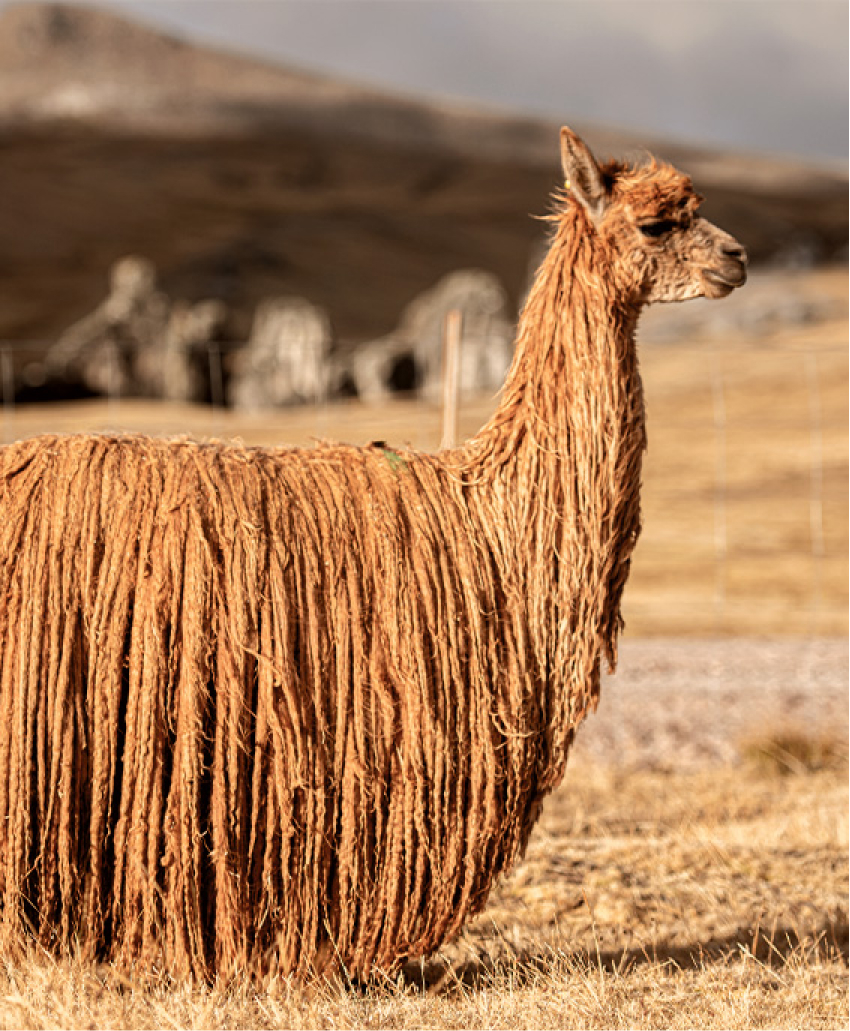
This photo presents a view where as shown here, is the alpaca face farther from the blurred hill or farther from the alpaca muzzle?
the blurred hill

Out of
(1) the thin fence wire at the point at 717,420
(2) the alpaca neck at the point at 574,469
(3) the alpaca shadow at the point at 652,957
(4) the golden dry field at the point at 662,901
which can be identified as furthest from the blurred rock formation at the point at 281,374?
(2) the alpaca neck at the point at 574,469

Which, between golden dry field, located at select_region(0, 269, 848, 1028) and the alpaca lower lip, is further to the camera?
the alpaca lower lip

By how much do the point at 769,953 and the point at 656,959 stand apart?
0.40 m

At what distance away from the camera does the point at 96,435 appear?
13.1ft

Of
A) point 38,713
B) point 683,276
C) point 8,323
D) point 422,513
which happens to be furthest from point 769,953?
point 8,323

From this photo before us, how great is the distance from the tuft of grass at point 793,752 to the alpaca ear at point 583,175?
14.1 ft

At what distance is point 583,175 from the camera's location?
3947 mm

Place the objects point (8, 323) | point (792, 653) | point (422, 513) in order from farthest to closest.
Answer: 1. point (8, 323)
2. point (792, 653)
3. point (422, 513)

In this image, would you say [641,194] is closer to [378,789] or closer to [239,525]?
[239,525]

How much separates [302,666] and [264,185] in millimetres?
73748

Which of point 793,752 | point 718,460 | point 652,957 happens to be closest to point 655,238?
point 652,957

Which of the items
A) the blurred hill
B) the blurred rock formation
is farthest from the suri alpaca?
the blurred hill

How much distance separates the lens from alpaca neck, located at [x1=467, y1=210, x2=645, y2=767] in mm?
3963

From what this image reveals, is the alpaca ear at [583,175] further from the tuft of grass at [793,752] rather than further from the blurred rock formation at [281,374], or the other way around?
the blurred rock formation at [281,374]
